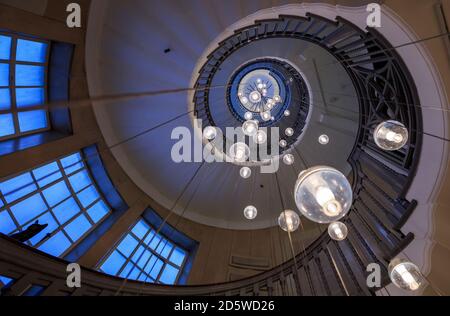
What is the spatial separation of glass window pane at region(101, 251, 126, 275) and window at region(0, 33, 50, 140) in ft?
9.95

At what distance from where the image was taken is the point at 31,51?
154 inches

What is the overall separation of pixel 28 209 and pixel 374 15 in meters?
6.29

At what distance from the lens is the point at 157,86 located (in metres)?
5.21

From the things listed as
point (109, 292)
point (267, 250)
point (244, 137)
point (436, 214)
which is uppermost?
point (244, 137)

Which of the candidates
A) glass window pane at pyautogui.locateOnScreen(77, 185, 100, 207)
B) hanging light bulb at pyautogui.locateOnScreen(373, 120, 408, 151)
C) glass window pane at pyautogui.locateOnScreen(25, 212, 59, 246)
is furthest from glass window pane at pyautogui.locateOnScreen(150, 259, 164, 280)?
hanging light bulb at pyautogui.locateOnScreen(373, 120, 408, 151)

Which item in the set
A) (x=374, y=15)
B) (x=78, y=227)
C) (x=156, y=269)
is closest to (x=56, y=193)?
(x=78, y=227)

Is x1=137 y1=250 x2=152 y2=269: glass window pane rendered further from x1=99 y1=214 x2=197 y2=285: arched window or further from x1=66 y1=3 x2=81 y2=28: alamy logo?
x1=66 y1=3 x2=81 y2=28: alamy logo

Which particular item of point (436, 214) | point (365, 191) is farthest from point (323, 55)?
point (436, 214)

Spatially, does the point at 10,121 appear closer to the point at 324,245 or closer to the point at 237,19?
the point at 237,19

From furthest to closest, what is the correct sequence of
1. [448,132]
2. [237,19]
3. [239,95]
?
[239,95]
[237,19]
[448,132]

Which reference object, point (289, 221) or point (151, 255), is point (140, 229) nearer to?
point (151, 255)

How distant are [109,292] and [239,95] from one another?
7.63 meters

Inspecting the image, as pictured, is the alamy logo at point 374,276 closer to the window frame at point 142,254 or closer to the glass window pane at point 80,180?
the window frame at point 142,254

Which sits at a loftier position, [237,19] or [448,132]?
[237,19]
